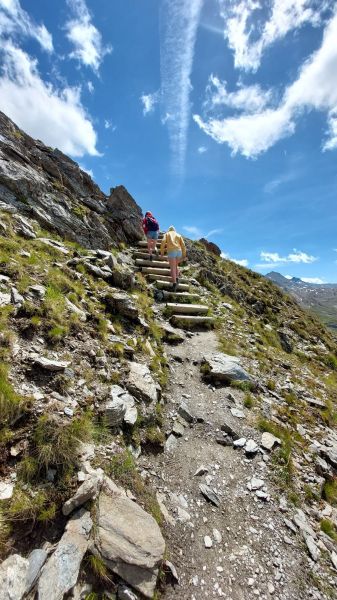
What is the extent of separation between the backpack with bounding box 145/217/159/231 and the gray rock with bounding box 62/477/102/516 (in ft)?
55.9

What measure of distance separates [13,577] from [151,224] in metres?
18.3

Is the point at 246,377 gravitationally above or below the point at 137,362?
below

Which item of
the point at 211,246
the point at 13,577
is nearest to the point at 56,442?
the point at 13,577

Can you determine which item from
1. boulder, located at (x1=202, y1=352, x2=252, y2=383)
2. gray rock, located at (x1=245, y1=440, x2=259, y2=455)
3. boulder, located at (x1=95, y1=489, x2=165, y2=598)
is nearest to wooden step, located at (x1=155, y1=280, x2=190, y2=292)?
boulder, located at (x1=202, y1=352, x2=252, y2=383)

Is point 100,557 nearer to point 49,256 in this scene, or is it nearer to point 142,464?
point 142,464

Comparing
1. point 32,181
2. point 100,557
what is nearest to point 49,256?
point 32,181

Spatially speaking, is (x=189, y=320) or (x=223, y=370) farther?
(x=189, y=320)

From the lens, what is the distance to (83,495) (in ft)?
13.2

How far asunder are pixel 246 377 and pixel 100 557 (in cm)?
710

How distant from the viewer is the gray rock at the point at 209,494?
5705 mm

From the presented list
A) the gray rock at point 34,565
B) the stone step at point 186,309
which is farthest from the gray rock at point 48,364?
the stone step at point 186,309

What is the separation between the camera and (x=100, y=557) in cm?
368

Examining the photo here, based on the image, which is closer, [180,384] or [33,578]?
[33,578]

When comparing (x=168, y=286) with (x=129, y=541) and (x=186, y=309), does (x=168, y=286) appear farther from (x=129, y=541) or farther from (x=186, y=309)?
(x=129, y=541)
